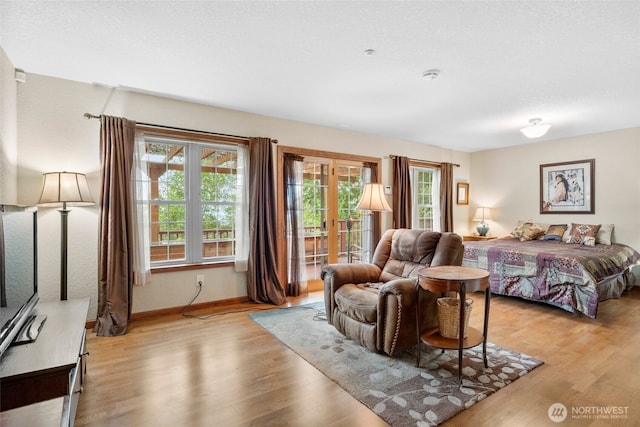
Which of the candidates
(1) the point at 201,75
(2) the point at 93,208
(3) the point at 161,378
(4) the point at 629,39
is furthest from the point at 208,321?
(4) the point at 629,39

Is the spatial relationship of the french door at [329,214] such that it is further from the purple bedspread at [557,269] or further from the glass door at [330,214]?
the purple bedspread at [557,269]

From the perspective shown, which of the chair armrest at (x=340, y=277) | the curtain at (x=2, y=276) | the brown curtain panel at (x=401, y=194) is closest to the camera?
the curtain at (x=2, y=276)

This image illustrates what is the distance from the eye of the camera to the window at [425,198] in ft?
19.8

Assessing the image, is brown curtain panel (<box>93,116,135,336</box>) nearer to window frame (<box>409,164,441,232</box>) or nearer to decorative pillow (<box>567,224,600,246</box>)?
window frame (<box>409,164,441,232</box>)

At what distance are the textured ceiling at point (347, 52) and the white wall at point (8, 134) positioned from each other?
0.16 meters

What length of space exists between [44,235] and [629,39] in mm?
4996

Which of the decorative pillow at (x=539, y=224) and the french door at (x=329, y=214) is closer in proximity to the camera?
the french door at (x=329, y=214)

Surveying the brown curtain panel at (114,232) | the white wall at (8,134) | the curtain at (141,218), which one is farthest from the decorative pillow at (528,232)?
the white wall at (8,134)

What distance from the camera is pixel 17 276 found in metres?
1.83

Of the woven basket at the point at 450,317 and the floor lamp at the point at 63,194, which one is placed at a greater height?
the floor lamp at the point at 63,194

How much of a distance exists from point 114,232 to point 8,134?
3.64 feet

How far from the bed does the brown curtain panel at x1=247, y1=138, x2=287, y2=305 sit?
2.66 meters

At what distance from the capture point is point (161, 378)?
7.47ft

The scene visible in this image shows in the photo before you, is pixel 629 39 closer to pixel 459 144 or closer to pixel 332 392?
pixel 332 392
